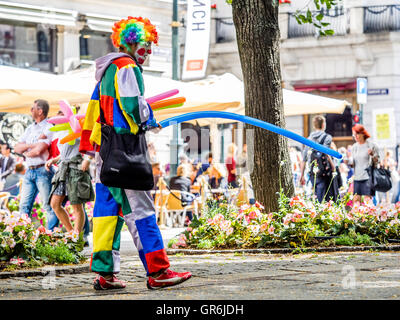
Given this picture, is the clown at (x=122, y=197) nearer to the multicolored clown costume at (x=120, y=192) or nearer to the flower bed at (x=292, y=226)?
the multicolored clown costume at (x=120, y=192)

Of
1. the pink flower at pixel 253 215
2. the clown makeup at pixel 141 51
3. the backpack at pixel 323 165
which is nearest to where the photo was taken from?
the clown makeup at pixel 141 51

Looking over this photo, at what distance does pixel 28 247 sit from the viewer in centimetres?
745

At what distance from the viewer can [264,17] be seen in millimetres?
9508

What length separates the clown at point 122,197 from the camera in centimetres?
584

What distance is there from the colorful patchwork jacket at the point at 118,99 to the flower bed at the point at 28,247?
5.40 feet

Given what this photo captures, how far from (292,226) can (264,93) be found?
1609mm

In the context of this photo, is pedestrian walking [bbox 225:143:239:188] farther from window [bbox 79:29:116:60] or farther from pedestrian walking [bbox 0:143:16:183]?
window [bbox 79:29:116:60]

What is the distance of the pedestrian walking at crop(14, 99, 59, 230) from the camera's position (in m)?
10.1

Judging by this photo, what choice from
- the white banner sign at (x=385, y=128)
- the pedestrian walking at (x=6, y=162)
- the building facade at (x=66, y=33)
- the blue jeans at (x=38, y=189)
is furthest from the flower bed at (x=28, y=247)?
the building facade at (x=66, y=33)

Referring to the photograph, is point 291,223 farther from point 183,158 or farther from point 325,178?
point 183,158

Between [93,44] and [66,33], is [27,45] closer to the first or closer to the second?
[66,33]

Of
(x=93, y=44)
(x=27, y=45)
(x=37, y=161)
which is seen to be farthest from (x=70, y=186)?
(x=93, y=44)

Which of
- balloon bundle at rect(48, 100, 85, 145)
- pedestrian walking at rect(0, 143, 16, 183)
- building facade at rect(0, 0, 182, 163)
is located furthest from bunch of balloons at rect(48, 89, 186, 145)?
building facade at rect(0, 0, 182, 163)
